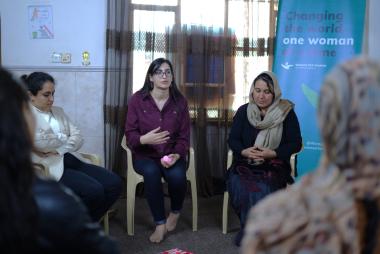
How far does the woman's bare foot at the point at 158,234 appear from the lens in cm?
270

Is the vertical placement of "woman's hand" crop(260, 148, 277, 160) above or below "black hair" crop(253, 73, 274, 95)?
below

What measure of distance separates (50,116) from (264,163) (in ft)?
4.48

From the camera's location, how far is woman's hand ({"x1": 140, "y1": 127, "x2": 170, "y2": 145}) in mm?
2781

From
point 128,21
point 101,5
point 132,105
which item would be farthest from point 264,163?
point 101,5

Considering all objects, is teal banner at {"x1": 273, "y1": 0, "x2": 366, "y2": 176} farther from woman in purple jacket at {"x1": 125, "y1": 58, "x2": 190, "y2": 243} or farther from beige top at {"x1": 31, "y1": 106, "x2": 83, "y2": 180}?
beige top at {"x1": 31, "y1": 106, "x2": 83, "y2": 180}

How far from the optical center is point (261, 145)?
2.75 m

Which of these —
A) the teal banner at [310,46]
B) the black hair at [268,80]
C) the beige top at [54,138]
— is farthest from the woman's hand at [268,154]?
the beige top at [54,138]

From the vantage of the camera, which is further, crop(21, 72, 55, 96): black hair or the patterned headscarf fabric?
the patterned headscarf fabric

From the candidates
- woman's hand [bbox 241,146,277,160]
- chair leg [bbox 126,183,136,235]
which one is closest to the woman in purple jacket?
chair leg [bbox 126,183,136,235]

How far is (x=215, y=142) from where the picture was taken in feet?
12.0

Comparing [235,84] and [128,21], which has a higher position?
[128,21]

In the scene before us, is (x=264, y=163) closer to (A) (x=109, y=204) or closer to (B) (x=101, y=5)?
(A) (x=109, y=204)

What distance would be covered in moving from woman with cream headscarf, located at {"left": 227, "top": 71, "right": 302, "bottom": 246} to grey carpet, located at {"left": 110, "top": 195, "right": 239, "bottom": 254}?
0.18 m

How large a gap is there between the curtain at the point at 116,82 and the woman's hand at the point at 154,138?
0.81 meters
